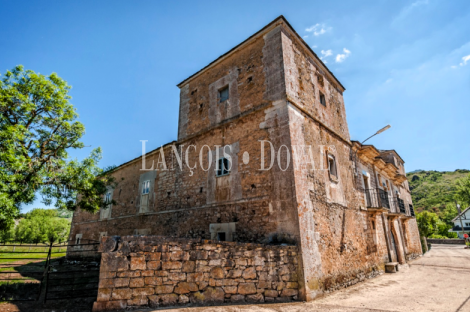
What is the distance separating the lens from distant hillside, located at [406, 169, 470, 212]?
204 ft

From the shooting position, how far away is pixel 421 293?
741 centimetres

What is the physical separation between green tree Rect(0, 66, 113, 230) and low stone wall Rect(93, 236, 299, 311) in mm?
4149

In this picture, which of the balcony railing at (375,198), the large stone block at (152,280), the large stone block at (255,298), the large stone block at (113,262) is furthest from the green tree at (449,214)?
the large stone block at (113,262)

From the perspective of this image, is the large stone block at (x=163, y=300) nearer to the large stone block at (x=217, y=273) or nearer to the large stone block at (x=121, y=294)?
the large stone block at (x=121, y=294)

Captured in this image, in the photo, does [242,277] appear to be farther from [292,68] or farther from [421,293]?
[292,68]

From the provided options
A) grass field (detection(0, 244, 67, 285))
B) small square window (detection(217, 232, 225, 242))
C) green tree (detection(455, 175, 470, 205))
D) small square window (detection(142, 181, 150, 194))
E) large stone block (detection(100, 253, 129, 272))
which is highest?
green tree (detection(455, 175, 470, 205))

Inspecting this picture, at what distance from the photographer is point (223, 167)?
9.65 metres

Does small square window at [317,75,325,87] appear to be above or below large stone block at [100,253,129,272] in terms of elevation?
above

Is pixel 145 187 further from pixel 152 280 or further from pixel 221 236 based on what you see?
pixel 152 280

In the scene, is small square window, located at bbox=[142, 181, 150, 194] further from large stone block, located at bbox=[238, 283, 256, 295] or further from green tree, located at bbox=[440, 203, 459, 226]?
green tree, located at bbox=[440, 203, 459, 226]

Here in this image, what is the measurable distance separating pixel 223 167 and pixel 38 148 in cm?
674

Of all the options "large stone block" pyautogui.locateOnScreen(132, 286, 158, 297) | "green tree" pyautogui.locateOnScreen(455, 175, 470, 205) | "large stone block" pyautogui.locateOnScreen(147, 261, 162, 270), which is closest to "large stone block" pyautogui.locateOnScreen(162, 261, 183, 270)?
"large stone block" pyautogui.locateOnScreen(147, 261, 162, 270)

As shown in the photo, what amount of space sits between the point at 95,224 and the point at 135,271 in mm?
13635

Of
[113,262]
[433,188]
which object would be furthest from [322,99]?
[433,188]
